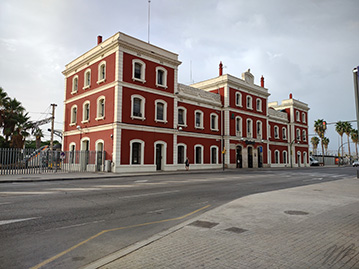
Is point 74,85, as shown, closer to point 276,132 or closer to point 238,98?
point 238,98

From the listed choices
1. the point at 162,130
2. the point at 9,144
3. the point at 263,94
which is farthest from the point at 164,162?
the point at 263,94

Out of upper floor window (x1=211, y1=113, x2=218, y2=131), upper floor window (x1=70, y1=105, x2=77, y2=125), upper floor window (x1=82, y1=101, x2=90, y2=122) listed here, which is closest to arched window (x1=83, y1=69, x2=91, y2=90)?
upper floor window (x1=82, y1=101, x2=90, y2=122)

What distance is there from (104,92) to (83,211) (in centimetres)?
2102

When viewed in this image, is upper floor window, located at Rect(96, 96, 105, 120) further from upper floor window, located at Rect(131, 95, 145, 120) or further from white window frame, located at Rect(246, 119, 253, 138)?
white window frame, located at Rect(246, 119, 253, 138)

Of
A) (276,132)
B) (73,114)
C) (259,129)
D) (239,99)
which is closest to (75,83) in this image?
(73,114)

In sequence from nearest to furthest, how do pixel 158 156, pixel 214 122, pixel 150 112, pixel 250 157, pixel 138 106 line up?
1. pixel 138 106
2. pixel 150 112
3. pixel 158 156
4. pixel 214 122
5. pixel 250 157

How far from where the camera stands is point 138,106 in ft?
89.7

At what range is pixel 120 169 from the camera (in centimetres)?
2475

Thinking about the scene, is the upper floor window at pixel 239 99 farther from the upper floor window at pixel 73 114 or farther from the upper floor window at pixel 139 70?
the upper floor window at pixel 73 114

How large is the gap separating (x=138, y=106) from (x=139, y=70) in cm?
386

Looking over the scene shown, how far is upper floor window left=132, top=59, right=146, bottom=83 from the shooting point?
2710 centimetres

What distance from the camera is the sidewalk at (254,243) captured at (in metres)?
3.96

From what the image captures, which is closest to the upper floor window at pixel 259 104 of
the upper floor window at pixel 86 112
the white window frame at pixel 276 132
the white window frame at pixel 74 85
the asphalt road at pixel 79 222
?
the white window frame at pixel 276 132

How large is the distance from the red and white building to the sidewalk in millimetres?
19462
